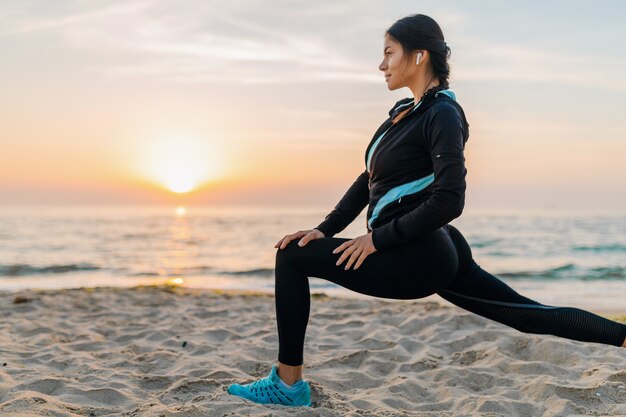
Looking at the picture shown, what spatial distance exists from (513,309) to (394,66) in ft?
4.48

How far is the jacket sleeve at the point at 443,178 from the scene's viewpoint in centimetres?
244

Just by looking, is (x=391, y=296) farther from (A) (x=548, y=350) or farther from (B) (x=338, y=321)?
(B) (x=338, y=321)

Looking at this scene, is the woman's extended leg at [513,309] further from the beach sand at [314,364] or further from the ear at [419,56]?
the ear at [419,56]

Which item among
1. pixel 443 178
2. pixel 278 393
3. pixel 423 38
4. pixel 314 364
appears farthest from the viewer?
pixel 314 364

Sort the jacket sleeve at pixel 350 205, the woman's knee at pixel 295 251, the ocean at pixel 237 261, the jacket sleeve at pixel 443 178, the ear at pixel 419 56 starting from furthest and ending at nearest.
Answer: the ocean at pixel 237 261 → the jacket sleeve at pixel 350 205 → the woman's knee at pixel 295 251 → the ear at pixel 419 56 → the jacket sleeve at pixel 443 178

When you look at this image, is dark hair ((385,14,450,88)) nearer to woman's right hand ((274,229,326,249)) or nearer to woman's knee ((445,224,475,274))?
woman's knee ((445,224,475,274))

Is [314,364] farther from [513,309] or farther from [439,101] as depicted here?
[439,101]

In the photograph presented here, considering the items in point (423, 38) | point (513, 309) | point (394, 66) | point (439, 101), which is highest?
point (423, 38)

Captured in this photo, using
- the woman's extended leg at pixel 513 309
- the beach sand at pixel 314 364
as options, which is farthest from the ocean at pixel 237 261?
the woman's extended leg at pixel 513 309

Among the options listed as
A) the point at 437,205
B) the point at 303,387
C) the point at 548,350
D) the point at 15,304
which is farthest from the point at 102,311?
the point at 437,205

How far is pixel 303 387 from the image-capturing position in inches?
123

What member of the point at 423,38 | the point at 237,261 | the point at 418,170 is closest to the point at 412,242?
the point at 418,170

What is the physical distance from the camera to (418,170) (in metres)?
2.67

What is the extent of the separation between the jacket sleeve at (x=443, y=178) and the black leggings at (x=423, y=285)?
15 cm
